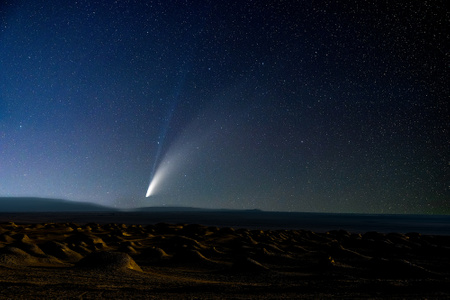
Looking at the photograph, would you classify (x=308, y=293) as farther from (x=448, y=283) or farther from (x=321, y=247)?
(x=321, y=247)

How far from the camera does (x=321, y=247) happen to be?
123 feet

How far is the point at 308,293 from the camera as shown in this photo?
1500 cm

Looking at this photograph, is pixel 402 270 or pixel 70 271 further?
pixel 402 270

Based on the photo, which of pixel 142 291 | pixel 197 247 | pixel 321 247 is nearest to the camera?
pixel 142 291

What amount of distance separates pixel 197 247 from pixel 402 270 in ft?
56.8

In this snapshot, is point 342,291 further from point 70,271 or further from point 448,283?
point 70,271

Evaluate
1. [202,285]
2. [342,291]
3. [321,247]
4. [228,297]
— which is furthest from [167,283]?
[321,247]

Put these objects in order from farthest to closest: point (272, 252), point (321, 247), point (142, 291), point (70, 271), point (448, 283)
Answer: point (321, 247)
point (272, 252)
point (70, 271)
point (448, 283)
point (142, 291)

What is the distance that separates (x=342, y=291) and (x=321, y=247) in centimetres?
2271

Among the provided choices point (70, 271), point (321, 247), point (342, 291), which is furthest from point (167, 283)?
point (321, 247)

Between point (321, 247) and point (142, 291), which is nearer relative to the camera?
point (142, 291)

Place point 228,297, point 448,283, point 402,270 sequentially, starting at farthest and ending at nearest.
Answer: point 402,270
point 448,283
point 228,297

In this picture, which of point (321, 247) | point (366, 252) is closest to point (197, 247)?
point (321, 247)

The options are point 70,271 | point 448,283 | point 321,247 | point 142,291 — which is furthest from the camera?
point 321,247
